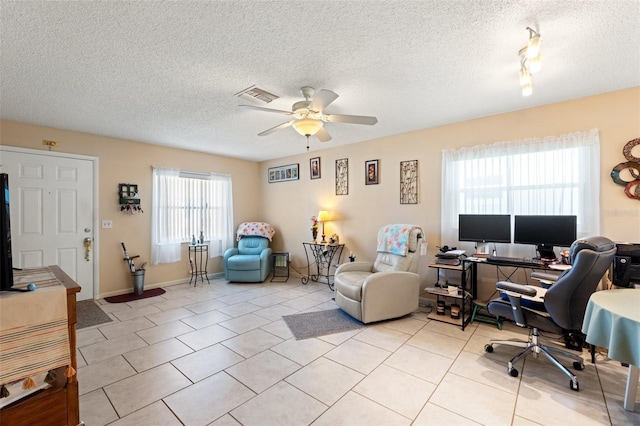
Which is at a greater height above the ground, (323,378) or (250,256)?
(250,256)

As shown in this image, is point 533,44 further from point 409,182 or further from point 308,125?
point 409,182

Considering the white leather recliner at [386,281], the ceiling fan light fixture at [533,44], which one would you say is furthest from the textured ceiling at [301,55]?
the white leather recliner at [386,281]

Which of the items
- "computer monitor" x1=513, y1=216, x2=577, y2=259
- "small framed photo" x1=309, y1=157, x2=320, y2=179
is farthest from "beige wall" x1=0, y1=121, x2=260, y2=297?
"computer monitor" x1=513, y1=216, x2=577, y2=259

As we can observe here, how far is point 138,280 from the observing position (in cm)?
443

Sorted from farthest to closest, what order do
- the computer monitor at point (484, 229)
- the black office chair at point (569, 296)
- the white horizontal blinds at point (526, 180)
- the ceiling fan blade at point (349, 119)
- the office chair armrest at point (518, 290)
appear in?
the computer monitor at point (484, 229) → the white horizontal blinds at point (526, 180) → the ceiling fan blade at point (349, 119) → the office chair armrest at point (518, 290) → the black office chair at point (569, 296)

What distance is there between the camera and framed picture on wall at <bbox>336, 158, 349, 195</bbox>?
16.2ft

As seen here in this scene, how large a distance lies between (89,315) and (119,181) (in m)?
2.04

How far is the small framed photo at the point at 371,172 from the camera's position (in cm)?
455

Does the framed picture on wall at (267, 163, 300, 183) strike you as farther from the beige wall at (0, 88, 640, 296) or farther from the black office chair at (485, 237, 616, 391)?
the black office chair at (485, 237, 616, 391)

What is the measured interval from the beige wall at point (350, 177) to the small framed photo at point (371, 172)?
0.29 feet

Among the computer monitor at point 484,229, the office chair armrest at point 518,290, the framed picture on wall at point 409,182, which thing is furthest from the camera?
the framed picture on wall at point 409,182

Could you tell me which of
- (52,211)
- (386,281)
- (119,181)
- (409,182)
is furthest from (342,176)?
(52,211)

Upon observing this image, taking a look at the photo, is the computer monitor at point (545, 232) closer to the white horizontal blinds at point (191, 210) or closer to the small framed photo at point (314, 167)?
the small framed photo at point (314, 167)

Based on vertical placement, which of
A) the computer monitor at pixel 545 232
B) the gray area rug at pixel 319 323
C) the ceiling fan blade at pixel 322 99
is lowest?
the gray area rug at pixel 319 323
